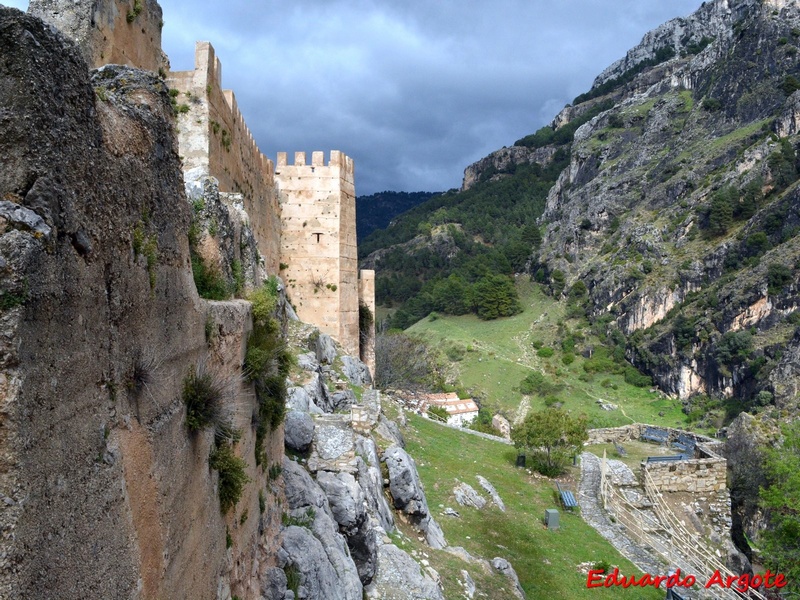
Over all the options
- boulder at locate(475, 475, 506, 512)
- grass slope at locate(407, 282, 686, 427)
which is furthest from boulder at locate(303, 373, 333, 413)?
grass slope at locate(407, 282, 686, 427)

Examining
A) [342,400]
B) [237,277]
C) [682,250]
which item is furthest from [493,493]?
[682,250]

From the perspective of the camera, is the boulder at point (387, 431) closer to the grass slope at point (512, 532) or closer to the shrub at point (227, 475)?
the grass slope at point (512, 532)

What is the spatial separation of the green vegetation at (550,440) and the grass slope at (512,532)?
38.9 inches

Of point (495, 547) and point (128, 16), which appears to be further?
point (495, 547)

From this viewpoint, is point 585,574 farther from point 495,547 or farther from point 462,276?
point 462,276

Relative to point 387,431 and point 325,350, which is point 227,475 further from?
point 325,350

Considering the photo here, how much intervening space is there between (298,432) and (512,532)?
926 cm

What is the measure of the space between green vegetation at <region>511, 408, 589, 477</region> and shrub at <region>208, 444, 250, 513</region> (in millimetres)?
19505

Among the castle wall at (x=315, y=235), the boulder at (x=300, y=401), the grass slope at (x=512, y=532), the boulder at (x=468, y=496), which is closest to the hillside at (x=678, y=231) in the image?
the grass slope at (x=512, y=532)

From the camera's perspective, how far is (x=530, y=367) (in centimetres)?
5919

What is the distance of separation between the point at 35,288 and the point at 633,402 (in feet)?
187

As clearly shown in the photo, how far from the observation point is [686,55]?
13200 cm

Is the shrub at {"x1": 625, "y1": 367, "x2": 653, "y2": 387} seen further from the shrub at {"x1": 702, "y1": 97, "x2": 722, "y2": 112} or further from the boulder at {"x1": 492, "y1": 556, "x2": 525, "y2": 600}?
the boulder at {"x1": 492, "y1": 556, "x2": 525, "y2": 600}

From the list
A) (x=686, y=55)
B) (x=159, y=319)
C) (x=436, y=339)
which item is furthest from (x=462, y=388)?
(x=686, y=55)
